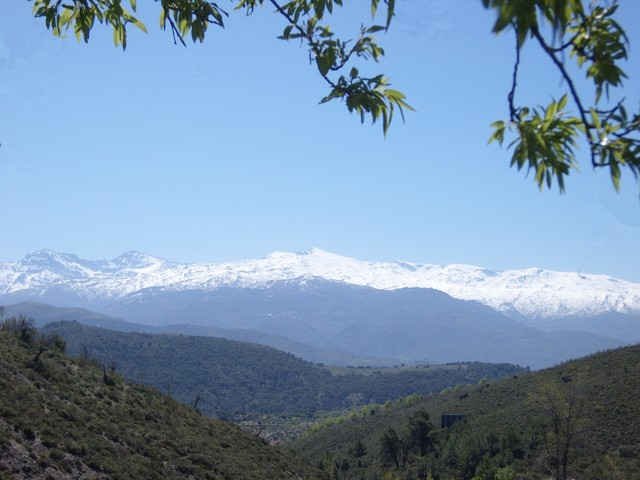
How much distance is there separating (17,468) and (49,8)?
23449mm

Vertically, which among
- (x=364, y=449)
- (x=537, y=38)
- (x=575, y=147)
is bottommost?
(x=364, y=449)

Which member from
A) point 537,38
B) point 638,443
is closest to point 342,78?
point 537,38

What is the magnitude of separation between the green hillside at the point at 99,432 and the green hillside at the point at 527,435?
20.6 metres

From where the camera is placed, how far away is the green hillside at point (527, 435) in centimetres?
5555

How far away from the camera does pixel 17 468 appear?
79.1 ft

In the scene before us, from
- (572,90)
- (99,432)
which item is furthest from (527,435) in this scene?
(572,90)

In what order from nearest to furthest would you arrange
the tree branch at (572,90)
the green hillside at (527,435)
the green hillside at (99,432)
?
the tree branch at (572,90) → the green hillside at (99,432) → the green hillside at (527,435)

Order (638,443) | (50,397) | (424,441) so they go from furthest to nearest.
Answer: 1. (424,441)
2. (638,443)
3. (50,397)

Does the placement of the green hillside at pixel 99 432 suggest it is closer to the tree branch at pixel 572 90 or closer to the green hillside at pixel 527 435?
the green hillside at pixel 527 435

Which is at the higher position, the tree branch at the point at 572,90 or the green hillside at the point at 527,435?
the tree branch at the point at 572,90

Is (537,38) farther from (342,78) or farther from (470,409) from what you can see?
(470,409)

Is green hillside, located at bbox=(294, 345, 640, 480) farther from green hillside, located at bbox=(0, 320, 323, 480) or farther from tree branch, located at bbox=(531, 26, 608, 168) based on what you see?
tree branch, located at bbox=(531, 26, 608, 168)

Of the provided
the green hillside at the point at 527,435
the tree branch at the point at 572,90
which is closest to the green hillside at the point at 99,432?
the green hillside at the point at 527,435

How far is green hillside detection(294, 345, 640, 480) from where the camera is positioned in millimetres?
55547
